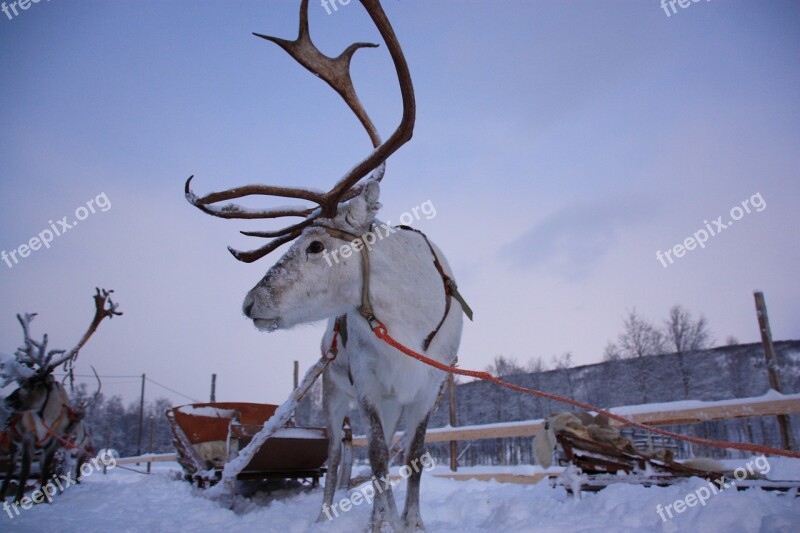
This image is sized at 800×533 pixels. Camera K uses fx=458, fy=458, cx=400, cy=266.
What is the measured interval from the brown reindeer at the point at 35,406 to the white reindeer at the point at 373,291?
6.94m

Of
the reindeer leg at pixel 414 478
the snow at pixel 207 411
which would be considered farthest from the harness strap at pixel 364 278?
the snow at pixel 207 411

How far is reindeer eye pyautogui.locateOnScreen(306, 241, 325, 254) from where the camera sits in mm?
3492

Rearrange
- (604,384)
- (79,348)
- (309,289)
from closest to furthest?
(309,289) → (79,348) → (604,384)

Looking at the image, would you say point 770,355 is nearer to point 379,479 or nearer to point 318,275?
point 379,479

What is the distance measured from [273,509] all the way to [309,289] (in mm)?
2834

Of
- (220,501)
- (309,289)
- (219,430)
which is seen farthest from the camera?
(219,430)

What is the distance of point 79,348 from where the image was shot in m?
9.33

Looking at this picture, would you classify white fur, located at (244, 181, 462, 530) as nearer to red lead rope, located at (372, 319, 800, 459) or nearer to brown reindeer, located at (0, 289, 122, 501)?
red lead rope, located at (372, 319, 800, 459)

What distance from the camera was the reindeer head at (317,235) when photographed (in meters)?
3.27

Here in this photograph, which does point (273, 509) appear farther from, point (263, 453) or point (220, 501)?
point (263, 453)

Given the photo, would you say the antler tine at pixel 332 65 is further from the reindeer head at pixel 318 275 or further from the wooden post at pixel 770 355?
the wooden post at pixel 770 355

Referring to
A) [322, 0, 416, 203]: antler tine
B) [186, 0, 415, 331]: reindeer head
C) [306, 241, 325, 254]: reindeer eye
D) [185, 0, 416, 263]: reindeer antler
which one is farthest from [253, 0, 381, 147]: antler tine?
[306, 241, 325, 254]: reindeer eye

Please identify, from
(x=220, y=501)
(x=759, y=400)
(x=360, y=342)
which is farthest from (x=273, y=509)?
(x=759, y=400)

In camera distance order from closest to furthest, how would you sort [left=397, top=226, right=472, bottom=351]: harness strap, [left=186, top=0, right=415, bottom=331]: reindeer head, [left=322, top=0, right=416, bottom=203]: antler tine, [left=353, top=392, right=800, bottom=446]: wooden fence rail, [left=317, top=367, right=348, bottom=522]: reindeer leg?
[left=322, top=0, right=416, bottom=203]: antler tine
[left=186, top=0, right=415, bottom=331]: reindeer head
[left=397, top=226, right=472, bottom=351]: harness strap
[left=317, top=367, right=348, bottom=522]: reindeer leg
[left=353, top=392, right=800, bottom=446]: wooden fence rail
